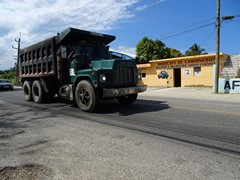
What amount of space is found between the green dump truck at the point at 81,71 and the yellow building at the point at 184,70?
16.3m

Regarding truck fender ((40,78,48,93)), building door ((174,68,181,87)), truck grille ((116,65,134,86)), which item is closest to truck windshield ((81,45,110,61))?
truck grille ((116,65,134,86))

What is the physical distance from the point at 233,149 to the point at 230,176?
3.58ft

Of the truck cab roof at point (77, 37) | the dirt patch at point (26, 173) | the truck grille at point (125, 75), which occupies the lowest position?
the dirt patch at point (26, 173)

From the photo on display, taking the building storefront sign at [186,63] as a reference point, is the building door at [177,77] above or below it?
below

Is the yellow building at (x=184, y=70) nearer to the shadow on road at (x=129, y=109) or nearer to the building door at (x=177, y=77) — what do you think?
the building door at (x=177, y=77)

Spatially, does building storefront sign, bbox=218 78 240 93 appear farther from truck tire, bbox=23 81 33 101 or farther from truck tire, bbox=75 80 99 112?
truck tire, bbox=23 81 33 101

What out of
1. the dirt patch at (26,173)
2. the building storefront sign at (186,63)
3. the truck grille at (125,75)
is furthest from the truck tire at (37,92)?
the building storefront sign at (186,63)

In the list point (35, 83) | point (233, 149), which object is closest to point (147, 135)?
point (233, 149)

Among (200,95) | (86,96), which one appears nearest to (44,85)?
(86,96)

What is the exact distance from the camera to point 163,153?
3.69 metres

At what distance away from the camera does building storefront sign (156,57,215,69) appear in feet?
74.6

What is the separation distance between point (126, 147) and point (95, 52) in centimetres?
534

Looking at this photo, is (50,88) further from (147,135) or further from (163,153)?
(163,153)

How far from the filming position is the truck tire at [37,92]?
10.4 metres
